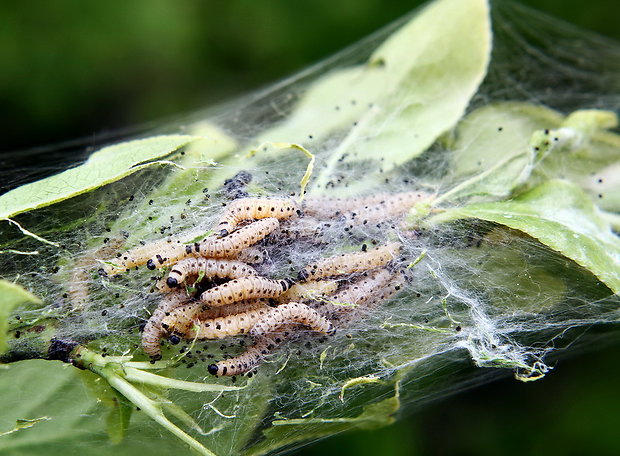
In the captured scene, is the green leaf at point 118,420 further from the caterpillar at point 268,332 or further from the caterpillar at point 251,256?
the caterpillar at point 251,256

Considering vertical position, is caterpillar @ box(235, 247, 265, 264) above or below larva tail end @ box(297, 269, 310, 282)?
above

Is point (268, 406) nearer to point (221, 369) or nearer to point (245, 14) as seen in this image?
point (221, 369)

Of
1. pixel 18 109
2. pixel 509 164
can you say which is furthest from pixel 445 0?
pixel 18 109

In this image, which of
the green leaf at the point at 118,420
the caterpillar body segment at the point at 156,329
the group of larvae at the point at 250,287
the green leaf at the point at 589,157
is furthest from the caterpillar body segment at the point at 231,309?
the green leaf at the point at 589,157

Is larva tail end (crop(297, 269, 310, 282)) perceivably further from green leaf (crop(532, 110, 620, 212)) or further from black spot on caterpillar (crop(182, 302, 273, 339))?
green leaf (crop(532, 110, 620, 212))

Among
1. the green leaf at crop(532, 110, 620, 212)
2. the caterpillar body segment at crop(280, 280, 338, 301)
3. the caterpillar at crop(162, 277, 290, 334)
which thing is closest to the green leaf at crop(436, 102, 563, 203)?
the green leaf at crop(532, 110, 620, 212)

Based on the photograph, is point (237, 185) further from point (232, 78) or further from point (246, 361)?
point (232, 78)
